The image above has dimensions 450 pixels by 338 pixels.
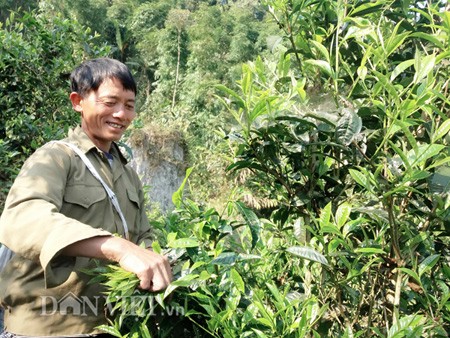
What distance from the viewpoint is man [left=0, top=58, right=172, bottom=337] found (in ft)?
2.74

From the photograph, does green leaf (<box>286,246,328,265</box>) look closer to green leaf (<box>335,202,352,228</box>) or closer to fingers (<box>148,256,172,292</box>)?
green leaf (<box>335,202,352,228</box>)

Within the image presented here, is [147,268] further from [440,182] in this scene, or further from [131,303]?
[440,182]

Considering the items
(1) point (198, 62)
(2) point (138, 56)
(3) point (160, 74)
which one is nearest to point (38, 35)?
(1) point (198, 62)

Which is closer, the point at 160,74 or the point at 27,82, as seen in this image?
the point at 27,82

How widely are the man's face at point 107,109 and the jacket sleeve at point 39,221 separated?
0.20 m

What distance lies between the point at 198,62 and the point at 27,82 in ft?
44.8

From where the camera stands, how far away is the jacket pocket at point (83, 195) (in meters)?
1.08

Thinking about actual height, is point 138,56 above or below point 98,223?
below

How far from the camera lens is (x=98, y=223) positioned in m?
1.12

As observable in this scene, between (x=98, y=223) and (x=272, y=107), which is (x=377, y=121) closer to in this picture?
(x=272, y=107)

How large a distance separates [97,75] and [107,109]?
0.26 ft

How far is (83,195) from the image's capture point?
110 cm

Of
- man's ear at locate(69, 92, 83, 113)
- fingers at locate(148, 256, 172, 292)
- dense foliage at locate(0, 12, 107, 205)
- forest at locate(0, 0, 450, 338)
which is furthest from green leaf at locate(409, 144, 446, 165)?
dense foliage at locate(0, 12, 107, 205)

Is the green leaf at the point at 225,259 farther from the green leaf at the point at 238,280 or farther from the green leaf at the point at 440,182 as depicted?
the green leaf at the point at 440,182
